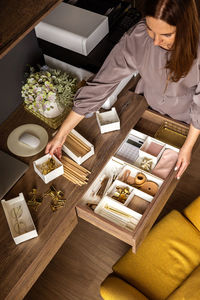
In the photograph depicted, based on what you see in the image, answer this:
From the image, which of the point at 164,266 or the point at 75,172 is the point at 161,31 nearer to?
the point at 75,172

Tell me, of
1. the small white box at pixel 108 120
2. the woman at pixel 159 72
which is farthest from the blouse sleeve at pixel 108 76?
the small white box at pixel 108 120

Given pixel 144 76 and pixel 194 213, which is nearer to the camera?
pixel 144 76

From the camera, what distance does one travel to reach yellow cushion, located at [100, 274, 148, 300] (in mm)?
1410

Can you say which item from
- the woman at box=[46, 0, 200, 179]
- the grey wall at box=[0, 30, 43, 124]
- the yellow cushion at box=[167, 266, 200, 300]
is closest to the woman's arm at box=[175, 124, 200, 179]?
the woman at box=[46, 0, 200, 179]

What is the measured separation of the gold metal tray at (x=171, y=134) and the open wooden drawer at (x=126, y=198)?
0.03 meters

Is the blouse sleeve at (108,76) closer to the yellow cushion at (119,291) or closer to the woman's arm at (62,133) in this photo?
the woman's arm at (62,133)

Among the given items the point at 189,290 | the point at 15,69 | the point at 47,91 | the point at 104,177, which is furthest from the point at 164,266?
the point at 15,69

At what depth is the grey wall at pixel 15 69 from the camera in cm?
170

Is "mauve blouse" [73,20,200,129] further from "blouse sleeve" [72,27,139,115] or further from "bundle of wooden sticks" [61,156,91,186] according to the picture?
"bundle of wooden sticks" [61,156,91,186]

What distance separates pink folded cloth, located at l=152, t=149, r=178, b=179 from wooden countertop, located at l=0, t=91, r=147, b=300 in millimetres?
205

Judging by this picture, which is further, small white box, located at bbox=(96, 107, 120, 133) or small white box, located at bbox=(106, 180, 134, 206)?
small white box, located at bbox=(96, 107, 120, 133)

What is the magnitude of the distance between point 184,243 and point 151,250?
0.16m

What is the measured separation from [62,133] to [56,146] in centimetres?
6

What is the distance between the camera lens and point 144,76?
1548mm
